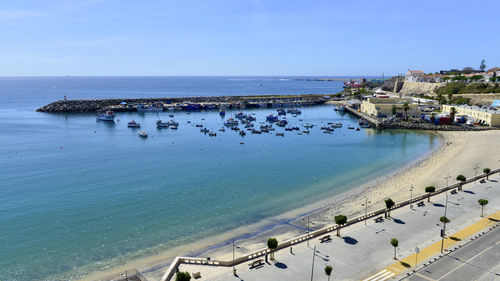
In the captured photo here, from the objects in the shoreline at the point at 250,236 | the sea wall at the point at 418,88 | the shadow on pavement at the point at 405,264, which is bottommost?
the shoreline at the point at 250,236

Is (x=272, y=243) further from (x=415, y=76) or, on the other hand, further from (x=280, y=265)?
(x=415, y=76)

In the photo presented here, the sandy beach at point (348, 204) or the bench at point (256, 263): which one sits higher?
the bench at point (256, 263)

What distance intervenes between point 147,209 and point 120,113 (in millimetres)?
103028

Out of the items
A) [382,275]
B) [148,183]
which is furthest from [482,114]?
[382,275]

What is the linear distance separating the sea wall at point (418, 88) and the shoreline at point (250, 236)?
141156 mm

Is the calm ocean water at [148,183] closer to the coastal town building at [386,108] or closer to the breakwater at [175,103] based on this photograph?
the coastal town building at [386,108]

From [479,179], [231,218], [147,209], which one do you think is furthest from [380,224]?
[147,209]

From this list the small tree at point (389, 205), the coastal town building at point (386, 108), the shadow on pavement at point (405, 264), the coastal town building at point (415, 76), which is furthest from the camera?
the coastal town building at point (415, 76)

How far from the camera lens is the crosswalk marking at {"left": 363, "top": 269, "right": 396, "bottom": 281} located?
21469 millimetres

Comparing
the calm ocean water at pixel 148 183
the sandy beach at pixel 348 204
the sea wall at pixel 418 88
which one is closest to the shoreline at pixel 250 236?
the sandy beach at pixel 348 204

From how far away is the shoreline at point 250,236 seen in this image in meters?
27.5

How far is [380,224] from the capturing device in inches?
1168

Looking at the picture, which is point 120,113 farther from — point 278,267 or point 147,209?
point 278,267

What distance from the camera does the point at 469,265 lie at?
22.8 meters
